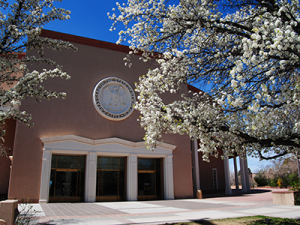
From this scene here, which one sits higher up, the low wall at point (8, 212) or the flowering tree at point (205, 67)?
the flowering tree at point (205, 67)

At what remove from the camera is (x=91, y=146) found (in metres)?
18.0

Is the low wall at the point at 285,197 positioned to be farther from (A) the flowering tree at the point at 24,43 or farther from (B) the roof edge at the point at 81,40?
(B) the roof edge at the point at 81,40

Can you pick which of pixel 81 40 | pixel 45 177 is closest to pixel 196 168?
pixel 45 177

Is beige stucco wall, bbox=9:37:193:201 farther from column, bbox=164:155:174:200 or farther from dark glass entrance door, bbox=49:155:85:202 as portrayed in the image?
dark glass entrance door, bbox=49:155:85:202

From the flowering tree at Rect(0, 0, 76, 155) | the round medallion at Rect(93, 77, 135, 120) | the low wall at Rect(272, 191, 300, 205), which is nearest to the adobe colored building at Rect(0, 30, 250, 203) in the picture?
the round medallion at Rect(93, 77, 135, 120)

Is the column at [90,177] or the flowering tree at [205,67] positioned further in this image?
the column at [90,177]

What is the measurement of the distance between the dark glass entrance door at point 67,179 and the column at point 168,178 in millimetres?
6486

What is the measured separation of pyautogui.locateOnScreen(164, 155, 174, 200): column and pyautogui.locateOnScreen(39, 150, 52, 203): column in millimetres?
8774

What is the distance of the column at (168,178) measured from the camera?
19672 millimetres

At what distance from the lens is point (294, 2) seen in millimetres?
6105

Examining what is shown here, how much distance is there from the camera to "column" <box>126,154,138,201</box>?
18.5 m

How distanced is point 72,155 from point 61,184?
2104mm

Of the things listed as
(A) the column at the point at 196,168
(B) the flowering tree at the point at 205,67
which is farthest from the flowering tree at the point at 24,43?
(A) the column at the point at 196,168

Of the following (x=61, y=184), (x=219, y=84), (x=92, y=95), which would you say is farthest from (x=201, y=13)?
(x=61, y=184)
